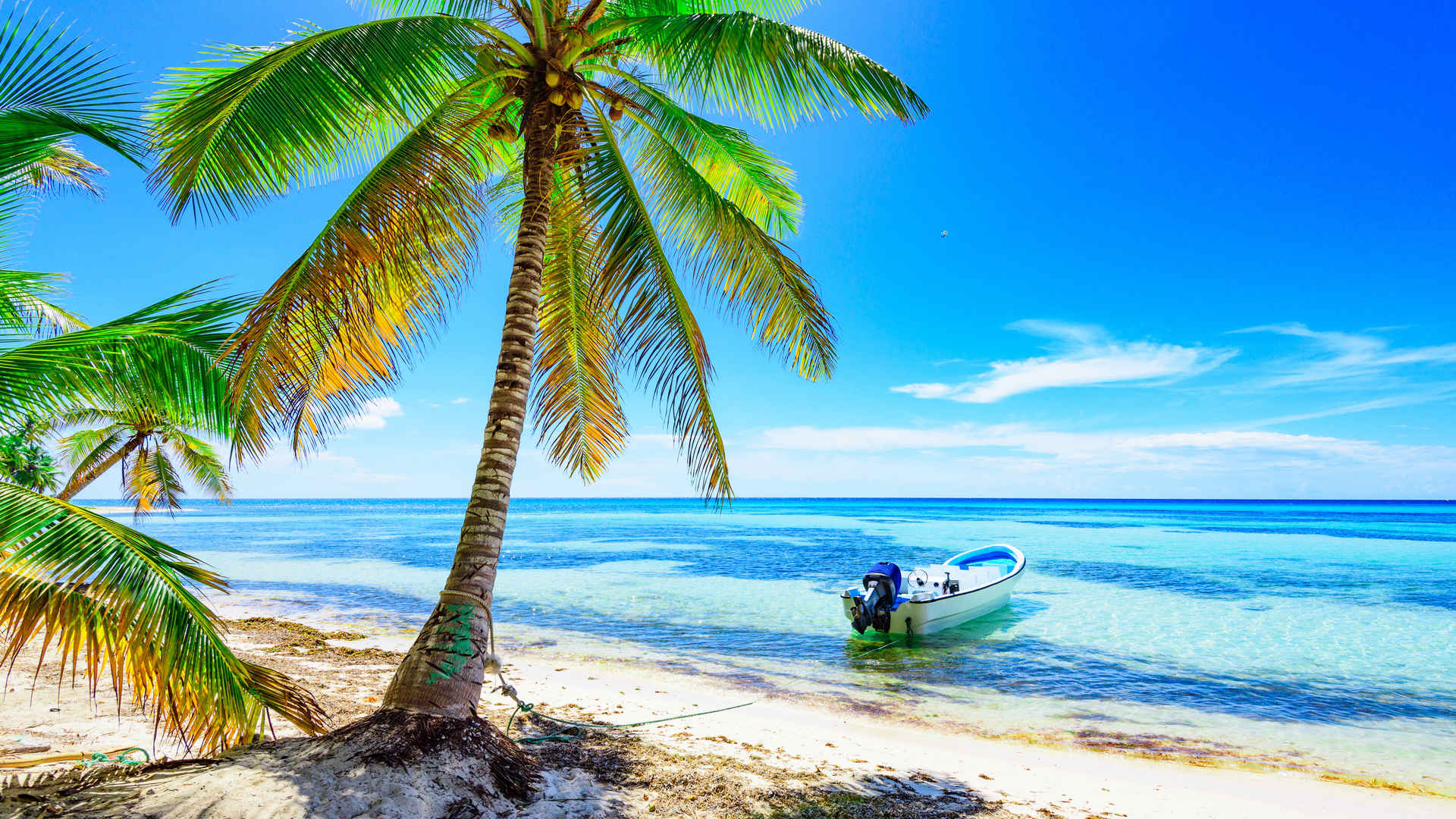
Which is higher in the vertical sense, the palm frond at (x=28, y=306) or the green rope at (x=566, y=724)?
the palm frond at (x=28, y=306)

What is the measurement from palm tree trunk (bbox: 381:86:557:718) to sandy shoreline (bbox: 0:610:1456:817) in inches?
43.1

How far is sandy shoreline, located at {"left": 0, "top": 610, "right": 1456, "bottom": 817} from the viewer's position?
5.06 m

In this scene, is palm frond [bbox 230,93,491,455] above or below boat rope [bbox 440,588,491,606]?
above

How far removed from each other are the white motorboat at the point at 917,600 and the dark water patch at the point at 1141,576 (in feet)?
25.7

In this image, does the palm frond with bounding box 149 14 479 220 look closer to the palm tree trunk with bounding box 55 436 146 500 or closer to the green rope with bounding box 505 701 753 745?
the green rope with bounding box 505 701 753 745

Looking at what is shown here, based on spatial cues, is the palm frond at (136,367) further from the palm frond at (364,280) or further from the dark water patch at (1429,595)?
the dark water patch at (1429,595)

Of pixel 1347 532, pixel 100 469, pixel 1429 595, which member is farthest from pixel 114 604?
pixel 1347 532

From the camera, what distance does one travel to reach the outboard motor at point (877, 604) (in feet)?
37.1

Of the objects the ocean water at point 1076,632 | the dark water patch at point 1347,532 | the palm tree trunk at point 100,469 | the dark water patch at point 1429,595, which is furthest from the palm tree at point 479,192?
the dark water patch at point 1347,532

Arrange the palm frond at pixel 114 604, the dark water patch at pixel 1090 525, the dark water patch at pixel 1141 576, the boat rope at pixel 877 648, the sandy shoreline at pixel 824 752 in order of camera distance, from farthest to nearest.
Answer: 1. the dark water patch at pixel 1090 525
2. the dark water patch at pixel 1141 576
3. the boat rope at pixel 877 648
4. the sandy shoreline at pixel 824 752
5. the palm frond at pixel 114 604

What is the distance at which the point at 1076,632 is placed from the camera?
42.9 ft

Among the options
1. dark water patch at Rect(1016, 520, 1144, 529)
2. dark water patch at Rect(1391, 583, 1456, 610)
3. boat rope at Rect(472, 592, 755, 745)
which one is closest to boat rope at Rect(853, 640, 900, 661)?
boat rope at Rect(472, 592, 755, 745)

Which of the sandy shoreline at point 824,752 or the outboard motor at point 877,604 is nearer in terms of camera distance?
the sandy shoreline at point 824,752

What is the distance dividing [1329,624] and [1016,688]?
10.1m
